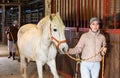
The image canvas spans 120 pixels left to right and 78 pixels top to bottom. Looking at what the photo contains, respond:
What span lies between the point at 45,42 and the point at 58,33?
61cm

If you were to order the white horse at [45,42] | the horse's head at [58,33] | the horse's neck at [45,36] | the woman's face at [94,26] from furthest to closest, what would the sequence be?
the horse's neck at [45,36] < the white horse at [45,42] < the horse's head at [58,33] < the woman's face at [94,26]

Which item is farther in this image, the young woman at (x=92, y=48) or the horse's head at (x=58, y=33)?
the horse's head at (x=58, y=33)

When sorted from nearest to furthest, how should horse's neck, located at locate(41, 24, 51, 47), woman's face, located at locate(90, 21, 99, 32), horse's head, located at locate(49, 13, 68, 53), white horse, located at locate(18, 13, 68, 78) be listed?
woman's face, located at locate(90, 21, 99, 32) → horse's head, located at locate(49, 13, 68, 53) → white horse, located at locate(18, 13, 68, 78) → horse's neck, located at locate(41, 24, 51, 47)

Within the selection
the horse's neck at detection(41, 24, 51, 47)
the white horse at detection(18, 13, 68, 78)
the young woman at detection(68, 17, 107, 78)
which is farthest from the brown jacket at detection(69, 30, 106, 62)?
the horse's neck at detection(41, 24, 51, 47)

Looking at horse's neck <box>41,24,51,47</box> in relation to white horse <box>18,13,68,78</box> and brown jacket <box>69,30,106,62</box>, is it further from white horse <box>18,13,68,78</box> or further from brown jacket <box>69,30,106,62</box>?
brown jacket <box>69,30,106,62</box>

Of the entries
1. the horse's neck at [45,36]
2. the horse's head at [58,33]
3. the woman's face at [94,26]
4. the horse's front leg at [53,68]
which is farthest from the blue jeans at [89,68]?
the horse's neck at [45,36]

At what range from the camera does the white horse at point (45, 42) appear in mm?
4965

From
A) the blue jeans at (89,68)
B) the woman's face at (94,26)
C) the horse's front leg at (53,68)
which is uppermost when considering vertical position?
the woman's face at (94,26)

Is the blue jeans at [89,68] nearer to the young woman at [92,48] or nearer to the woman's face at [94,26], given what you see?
the young woman at [92,48]

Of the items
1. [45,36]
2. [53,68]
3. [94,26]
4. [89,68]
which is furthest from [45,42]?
[94,26]

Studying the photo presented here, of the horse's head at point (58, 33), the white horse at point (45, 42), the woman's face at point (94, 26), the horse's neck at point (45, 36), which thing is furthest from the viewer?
the horse's neck at point (45, 36)

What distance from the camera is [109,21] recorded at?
201 inches

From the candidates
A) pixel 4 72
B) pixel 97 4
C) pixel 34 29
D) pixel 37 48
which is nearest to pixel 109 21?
pixel 97 4

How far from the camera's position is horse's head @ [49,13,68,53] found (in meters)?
4.80
